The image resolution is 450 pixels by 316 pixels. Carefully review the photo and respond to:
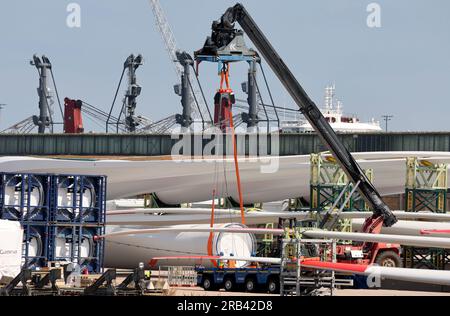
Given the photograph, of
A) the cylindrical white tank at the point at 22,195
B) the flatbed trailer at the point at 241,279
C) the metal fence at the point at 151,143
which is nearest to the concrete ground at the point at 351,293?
the flatbed trailer at the point at 241,279

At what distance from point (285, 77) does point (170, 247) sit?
46.4 feet

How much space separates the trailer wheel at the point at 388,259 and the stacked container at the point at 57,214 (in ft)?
41.4

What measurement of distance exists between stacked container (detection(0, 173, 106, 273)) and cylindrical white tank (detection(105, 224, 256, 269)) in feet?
20.6

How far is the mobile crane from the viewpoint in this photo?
1902 inches

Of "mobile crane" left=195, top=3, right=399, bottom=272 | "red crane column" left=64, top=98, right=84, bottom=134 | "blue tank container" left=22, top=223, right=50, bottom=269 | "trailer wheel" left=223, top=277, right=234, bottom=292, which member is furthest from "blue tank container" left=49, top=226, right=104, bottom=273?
"red crane column" left=64, top=98, right=84, bottom=134

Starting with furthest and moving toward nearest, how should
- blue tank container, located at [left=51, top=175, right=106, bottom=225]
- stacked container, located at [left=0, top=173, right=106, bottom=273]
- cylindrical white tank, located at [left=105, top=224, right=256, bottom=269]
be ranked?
cylindrical white tank, located at [left=105, top=224, right=256, bottom=269] < blue tank container, located at [left=51, top=175, right=106, bottom=225] < stacked container, located at [left=0, top=173, right=106, bottom=273]

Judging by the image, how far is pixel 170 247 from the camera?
59375 mm

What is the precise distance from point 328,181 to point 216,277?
13.5m

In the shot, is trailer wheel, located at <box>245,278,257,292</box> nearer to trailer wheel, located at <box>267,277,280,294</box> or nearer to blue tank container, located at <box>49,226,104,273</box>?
trailer wheel, located at <box>267,277,280,294</box>

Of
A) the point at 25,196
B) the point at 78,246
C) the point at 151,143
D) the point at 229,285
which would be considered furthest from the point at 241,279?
the point at 151,143

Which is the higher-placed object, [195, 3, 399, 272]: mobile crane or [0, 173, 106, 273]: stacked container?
[195, 3, 399, 272]: mobile crane

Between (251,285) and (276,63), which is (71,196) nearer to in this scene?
(251,285)

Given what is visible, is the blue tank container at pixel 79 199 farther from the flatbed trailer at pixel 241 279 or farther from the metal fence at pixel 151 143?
the metal fence at pixel 151 143
